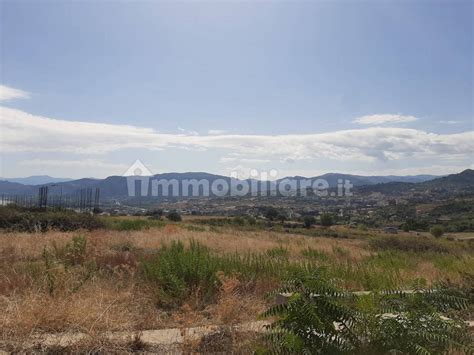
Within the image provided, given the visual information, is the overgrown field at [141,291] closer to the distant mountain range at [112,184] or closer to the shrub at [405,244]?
the shrub at [405,244]

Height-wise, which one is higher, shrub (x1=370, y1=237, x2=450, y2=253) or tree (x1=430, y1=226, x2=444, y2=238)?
shrub (x1=370, y1=237, x2=450, y2=253)

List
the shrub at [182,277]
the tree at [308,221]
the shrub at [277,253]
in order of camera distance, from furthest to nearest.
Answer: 1. the tree at [308,221]
2. the shrub at [277,253]
3. the shrub at [182,277]

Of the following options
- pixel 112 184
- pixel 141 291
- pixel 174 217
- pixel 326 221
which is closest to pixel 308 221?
pixel 326 221

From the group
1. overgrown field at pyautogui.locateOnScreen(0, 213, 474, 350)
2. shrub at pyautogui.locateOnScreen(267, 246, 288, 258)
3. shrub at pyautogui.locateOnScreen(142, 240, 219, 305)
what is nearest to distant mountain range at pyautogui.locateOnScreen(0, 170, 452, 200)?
shrub at pyautogui.locateOnScreen(267, 246, 288, 258)

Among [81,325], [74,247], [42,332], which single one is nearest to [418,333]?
[81,325]

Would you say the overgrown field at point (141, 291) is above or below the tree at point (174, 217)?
A: above

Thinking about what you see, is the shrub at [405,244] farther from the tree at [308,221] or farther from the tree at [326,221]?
the tree at [326,221]

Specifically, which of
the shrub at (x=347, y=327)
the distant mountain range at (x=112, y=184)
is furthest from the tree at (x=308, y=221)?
the distant mountain range at (x=112, y=184)

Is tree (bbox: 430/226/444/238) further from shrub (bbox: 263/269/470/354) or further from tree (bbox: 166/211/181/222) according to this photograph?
shrub (bbox: 263/269/470/354)

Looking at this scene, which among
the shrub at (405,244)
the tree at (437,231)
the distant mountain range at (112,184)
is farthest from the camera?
the distant mountain range at (112,184)

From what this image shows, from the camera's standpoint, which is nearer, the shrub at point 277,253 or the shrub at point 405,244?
the shrub at point 277,253

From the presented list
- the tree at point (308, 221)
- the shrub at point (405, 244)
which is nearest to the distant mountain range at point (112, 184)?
the tree at point (308, 221)

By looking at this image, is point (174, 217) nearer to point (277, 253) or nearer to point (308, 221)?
point (308, 221)

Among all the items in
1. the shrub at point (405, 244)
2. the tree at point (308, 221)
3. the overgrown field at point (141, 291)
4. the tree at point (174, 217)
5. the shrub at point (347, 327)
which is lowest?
the tree at point (308, 221)
